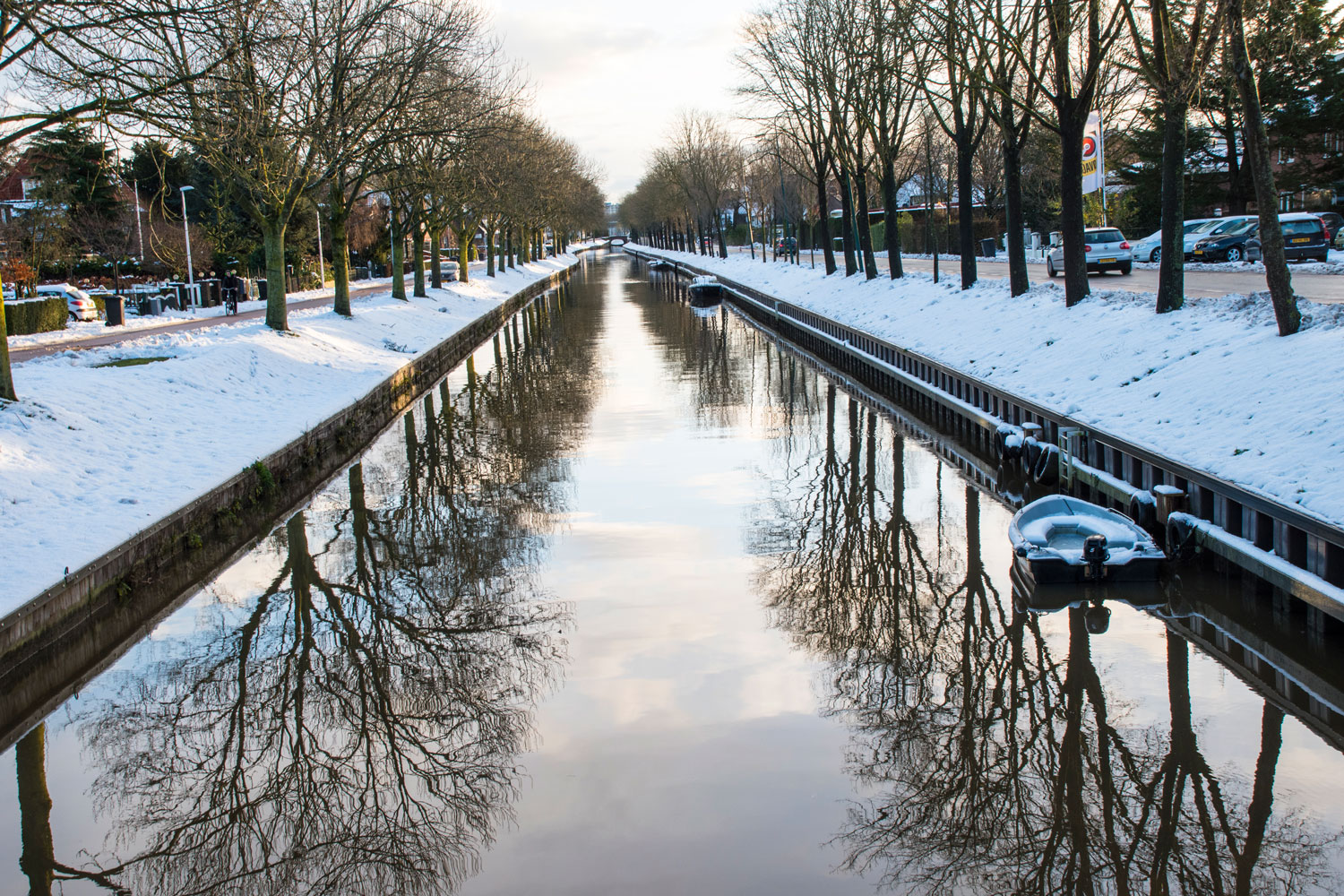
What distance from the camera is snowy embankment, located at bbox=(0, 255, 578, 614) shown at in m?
10.0

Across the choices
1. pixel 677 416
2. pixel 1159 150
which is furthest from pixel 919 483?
pixel 1159 150

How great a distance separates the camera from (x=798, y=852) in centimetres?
559

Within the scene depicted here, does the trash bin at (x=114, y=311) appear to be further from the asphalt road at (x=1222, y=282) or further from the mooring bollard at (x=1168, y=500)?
the mooring bollard at (x=1168, y=500)

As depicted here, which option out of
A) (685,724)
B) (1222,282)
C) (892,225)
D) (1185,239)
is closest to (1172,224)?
(1222,282)

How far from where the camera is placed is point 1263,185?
483 inches

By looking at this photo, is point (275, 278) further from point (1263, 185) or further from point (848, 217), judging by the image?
point (848, 217)

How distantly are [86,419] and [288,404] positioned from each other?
4.38m

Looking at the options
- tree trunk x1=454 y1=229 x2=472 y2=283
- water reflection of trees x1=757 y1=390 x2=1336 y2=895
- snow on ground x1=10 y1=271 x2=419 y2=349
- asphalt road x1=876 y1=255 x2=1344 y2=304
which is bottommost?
water reflection of trees x1=757 y1=390 x2=1336 y2=895

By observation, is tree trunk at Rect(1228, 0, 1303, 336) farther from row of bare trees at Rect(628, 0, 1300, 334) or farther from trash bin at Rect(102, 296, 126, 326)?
trash bin at Rect(102, 296, 126, 326)

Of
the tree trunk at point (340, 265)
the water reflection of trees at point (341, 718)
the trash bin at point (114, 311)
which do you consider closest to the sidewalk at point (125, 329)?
the trash bin at point (114, 311)

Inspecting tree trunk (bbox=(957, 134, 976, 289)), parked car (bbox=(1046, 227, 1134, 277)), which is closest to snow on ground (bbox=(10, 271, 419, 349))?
tree trunk (bbox=(957, 134, 976, 289))

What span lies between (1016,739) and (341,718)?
4321mm

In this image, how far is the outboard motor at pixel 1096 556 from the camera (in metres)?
9.23

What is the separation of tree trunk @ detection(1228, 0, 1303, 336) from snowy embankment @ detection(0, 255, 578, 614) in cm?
1197
